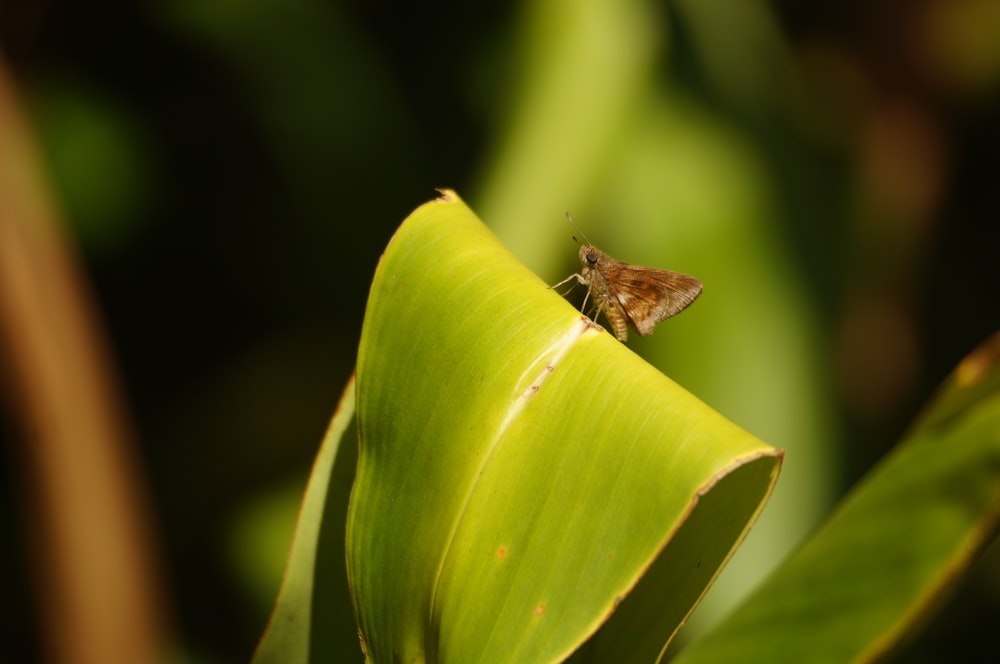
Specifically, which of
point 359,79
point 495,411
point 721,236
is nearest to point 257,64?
point 359,79

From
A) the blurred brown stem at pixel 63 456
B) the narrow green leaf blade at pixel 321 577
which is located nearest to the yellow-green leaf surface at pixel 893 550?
the narrow green leaf blade at pixel 321 577

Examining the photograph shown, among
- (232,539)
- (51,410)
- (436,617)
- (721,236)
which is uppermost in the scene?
(721,236)

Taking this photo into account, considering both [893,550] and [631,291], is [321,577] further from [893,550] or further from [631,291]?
[631,291]

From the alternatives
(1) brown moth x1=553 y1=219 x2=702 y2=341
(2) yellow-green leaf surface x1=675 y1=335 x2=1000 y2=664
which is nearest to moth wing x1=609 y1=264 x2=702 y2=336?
(1) brown moth x1=553 y1=219 x2=702 y2=341

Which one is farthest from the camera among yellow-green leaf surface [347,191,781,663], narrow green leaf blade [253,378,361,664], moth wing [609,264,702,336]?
moth wing [609,264,702,336]

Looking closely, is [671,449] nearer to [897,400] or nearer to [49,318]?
[49,318]

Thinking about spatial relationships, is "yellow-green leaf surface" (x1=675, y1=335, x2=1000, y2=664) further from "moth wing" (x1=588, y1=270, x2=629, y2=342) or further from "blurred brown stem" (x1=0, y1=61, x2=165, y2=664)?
"blurred brown stem" (x1=0, y1=61, x2=165, y2=664)
